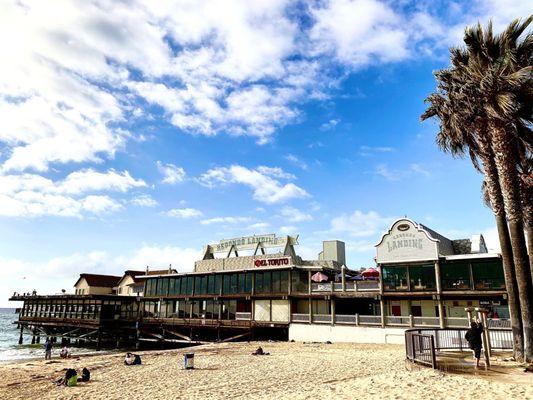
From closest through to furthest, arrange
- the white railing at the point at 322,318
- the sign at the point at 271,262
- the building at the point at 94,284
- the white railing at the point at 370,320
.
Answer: the white railing at the point at 370,320 < the white railing at the point at 322,318 < the sign at the point at 271,262 < the building at the point at 94,284

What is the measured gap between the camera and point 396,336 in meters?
32.2

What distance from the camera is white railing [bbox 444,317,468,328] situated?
30.2 meters

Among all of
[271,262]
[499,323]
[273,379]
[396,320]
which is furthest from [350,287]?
[273,379]

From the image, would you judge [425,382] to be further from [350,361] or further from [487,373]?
[350,361]

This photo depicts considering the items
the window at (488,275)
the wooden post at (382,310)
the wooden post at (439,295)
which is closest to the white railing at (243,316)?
the wooden post at (382,310)

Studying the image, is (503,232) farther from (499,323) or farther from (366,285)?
(366,285)

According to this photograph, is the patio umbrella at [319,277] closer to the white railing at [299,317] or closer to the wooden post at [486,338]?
the white railing at [299,317]

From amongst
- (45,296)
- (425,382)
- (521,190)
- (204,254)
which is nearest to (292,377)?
(425,382)

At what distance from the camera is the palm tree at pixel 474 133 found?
57.9 feet

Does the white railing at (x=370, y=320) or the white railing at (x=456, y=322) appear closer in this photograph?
the white railing at (x=456, y=322)

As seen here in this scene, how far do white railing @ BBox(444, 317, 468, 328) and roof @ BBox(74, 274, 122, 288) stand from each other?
2237 inches

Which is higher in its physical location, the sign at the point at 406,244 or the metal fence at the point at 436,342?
the sign at the point at 406,244

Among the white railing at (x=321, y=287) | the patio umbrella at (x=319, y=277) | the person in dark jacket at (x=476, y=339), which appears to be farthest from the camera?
the patio umbrella at (x=319, y=277)

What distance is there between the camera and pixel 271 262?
41250 mm
